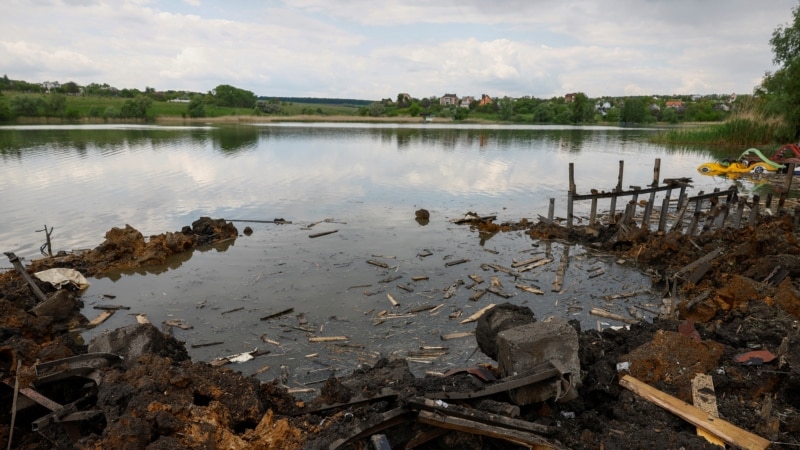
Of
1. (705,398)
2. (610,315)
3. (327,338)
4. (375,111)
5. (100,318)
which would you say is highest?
(375,111)

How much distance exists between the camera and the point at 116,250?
50.5 ft

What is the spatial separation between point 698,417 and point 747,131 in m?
53.8

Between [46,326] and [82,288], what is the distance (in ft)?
12.4

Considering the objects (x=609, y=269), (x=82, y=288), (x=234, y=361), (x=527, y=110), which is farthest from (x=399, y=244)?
(x=527, y=110)

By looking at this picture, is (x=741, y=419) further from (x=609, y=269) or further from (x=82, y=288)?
(x=82, y=288)

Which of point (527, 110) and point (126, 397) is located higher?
point (527, 110)

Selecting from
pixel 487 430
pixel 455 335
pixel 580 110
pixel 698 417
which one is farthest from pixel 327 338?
pixel 580 110

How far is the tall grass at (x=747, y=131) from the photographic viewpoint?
141ft

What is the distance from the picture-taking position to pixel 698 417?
547 cm

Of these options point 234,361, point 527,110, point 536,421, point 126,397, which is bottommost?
point 234,361

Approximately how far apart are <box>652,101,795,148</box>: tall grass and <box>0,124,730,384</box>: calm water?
7951 millimetres

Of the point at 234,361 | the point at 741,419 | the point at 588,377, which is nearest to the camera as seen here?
the point at 741,419

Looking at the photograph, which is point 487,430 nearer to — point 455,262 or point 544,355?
point 544,355

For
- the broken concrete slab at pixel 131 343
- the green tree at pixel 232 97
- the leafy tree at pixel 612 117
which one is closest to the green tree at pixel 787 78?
the broken concrete slab at pixel 131 343
